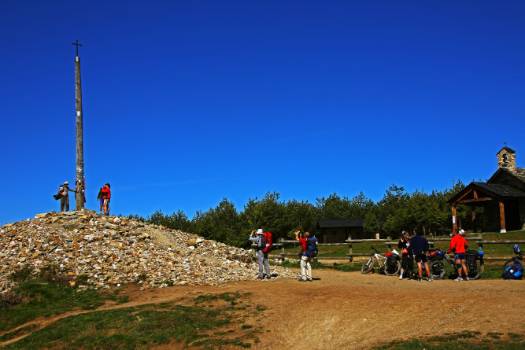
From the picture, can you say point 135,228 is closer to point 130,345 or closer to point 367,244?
point 130,345

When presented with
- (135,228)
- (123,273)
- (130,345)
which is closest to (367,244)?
(135,228)

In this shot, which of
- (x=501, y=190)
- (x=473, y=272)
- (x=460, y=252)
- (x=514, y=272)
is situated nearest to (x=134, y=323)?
(x=460, y=252)

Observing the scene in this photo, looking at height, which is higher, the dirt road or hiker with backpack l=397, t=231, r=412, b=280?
hiker with backpack l=397, t=231, r=412, b=280

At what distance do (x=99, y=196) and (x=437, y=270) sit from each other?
1767 centimetres

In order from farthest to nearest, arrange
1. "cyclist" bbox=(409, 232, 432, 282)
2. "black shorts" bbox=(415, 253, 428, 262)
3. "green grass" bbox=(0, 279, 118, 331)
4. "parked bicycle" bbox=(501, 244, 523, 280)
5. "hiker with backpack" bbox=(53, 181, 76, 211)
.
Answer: "hiker with backpack" bbox=(53, 181, 76, 211) < "black shorts" bbox=(415, 253, 428, 262) < "cyclist" bbox=(409, 232, 432, 282) < "parked bicycle" bbox=(501, 244, 523, 280) < "green grass" bbox=(0, 279, 118, 331)

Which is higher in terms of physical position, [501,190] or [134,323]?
[501,190]

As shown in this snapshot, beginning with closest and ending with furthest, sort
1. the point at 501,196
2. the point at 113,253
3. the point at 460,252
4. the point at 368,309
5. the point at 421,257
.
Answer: the point at 368,309, the point at 460,252, the point at 421,257, the point at 113,253, the point at 501,196

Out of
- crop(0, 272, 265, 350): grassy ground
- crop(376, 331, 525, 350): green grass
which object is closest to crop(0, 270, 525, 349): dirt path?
crop(376, 331, 525, 350): green grass

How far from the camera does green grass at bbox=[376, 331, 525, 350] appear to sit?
9141mm

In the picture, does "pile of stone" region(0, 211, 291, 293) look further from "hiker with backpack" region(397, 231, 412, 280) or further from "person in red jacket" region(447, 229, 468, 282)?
"person in red jacket" region(447, 229, 468, 282)

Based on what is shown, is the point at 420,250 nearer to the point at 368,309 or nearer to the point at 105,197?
the point at 368,309

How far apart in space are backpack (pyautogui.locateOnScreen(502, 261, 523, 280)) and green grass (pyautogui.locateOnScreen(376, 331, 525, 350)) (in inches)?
319

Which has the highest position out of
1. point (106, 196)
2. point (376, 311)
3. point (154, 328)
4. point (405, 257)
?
point (106, 196)

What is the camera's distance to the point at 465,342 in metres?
9.52
